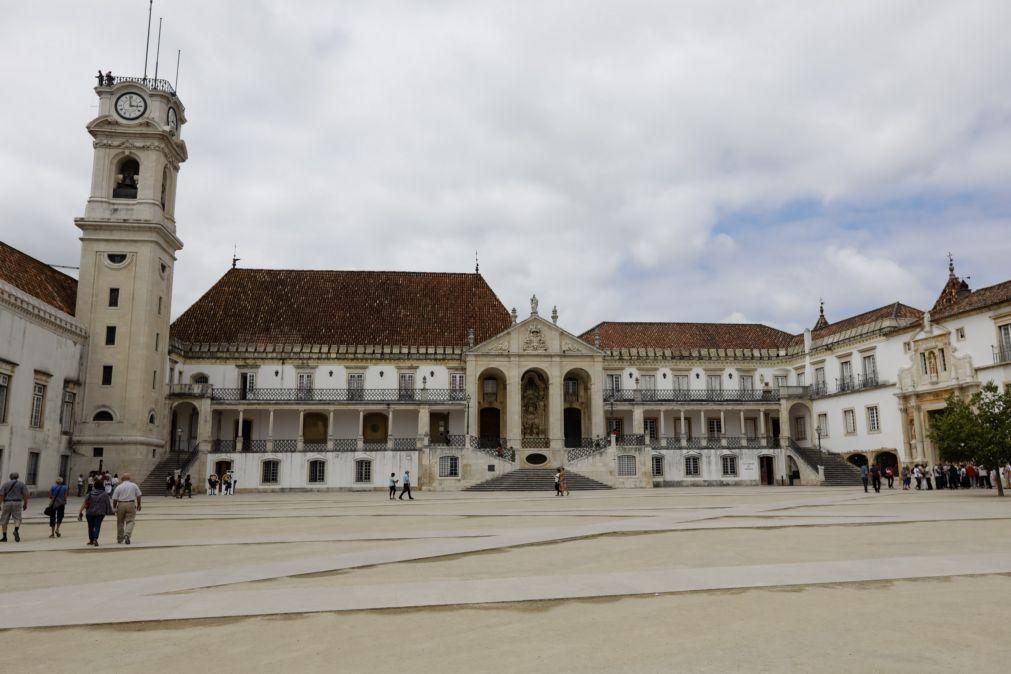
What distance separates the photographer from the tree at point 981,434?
26703mm

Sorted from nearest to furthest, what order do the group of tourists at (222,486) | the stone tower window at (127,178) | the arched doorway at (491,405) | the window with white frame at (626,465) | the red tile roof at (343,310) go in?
the group of tourists at (222,486) → the stone tower window at (127,178) → the window with white frame at (626,465) → the red tile roof at (343,310) → the arched doorway at (491,405)

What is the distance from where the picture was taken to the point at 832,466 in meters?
41.0

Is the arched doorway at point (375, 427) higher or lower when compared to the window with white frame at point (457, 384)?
lower

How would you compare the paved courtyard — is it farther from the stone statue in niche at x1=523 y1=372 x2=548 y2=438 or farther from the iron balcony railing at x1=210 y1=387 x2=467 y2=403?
the stone statue in niche at x1=523 y1=372 x2=548 y2=438

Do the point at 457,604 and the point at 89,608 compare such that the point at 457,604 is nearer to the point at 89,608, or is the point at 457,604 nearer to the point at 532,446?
the point at 89,608

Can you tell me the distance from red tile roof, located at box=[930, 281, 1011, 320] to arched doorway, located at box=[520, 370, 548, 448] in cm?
2124

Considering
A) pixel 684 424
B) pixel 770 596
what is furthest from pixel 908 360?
pixel 770 596

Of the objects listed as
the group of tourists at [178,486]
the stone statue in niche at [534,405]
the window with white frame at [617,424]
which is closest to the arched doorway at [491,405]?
the stone statue in niche at [534,405]

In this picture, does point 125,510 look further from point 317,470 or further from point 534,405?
point 534,405

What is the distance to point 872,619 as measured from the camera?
703cm

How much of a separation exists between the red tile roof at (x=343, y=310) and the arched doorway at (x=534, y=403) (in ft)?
12.7

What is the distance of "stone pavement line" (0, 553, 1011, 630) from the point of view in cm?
763

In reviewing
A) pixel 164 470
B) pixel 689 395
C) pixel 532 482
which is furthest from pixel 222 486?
pixel 689 395

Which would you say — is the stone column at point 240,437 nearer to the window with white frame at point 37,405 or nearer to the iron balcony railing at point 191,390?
the iron balcony railing at point 191,390
